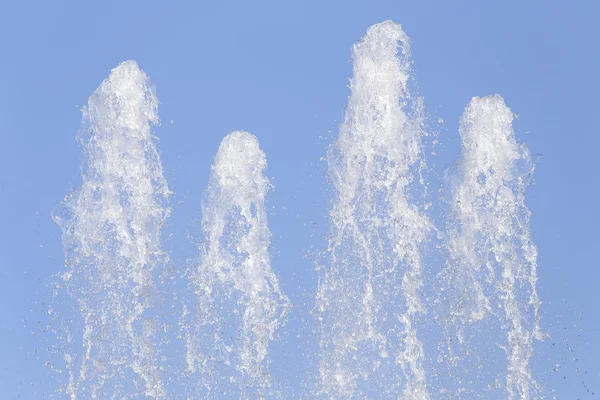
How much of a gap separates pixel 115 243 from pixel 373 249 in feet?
13.4

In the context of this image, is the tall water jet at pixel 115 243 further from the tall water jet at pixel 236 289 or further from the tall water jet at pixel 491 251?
the tall water jet at pixel 491 251

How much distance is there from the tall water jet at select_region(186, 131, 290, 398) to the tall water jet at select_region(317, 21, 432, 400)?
0.95 metres

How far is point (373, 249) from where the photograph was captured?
1941 centimetres

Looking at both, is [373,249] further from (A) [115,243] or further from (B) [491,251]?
(A) [115,243]

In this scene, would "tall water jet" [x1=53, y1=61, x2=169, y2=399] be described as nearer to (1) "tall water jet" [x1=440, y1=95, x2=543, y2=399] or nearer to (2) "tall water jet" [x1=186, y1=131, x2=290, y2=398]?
(2) "tall water jet" [x1=186, y1=131, x2=290, y2=398]

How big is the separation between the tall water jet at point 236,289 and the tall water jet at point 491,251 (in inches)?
109

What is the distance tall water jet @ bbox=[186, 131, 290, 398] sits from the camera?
63.0 feet

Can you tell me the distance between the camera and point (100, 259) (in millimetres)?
19375

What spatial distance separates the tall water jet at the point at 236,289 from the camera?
A: 63.0 ft

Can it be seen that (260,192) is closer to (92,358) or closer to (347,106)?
(347,106)

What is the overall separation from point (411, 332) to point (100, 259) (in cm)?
502

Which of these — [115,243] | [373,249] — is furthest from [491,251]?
[115,243]

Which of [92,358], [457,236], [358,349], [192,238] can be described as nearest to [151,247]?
[192,238]

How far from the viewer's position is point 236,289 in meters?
19.5
